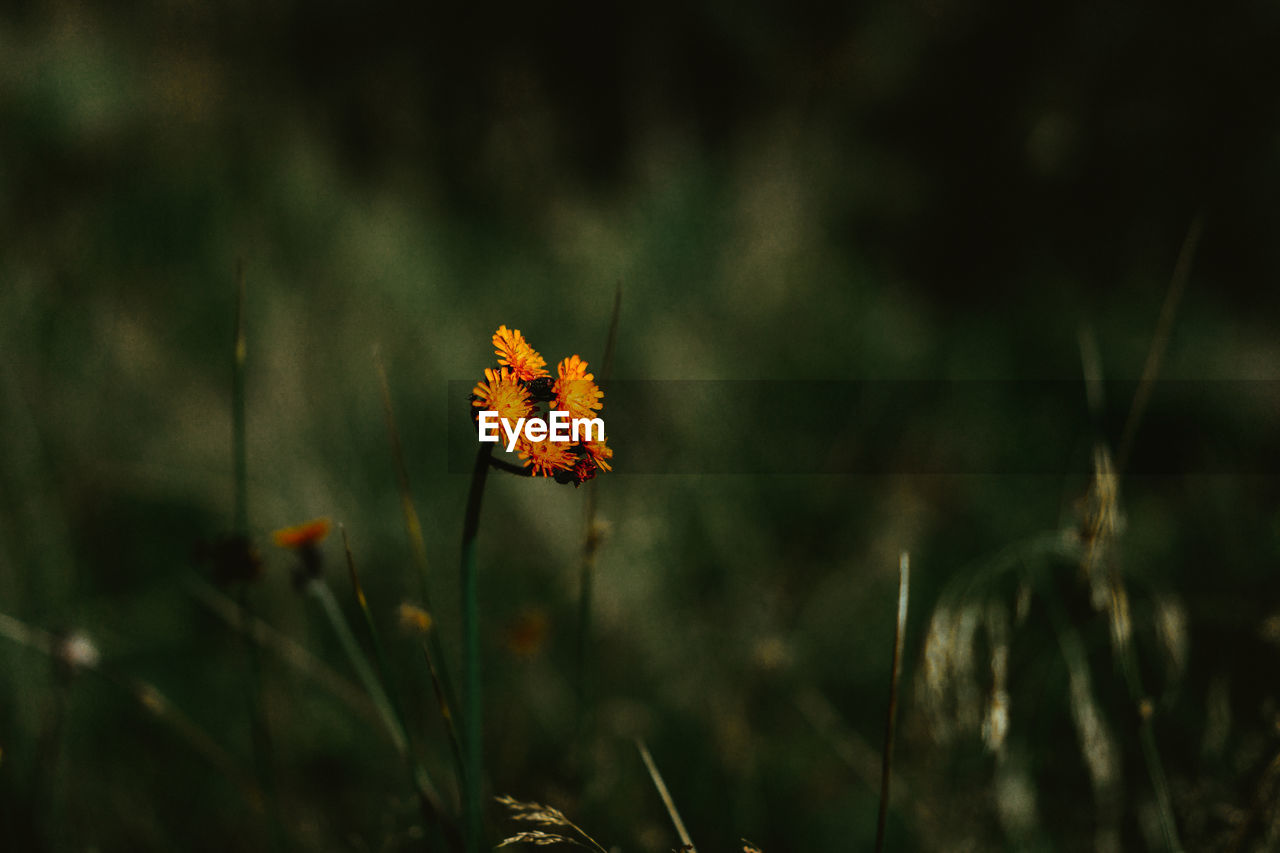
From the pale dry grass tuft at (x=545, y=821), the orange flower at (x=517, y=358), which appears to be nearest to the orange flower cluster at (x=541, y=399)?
the orange flower at (x=517, y=358)

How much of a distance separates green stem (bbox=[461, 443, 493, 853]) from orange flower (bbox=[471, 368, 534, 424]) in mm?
35

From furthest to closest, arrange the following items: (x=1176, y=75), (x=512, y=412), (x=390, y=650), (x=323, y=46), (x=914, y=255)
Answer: (x=323, y=46) < (x=914, y=255) < (x=1176, y=75) < (x=390, y=650) < (x=512, y=412)

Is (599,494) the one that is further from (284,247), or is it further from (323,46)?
(323,46)

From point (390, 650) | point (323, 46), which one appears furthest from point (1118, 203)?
point (323, 46)

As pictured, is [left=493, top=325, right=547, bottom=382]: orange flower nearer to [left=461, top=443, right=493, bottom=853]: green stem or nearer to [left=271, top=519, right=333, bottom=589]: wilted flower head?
[left=461, top=443, right=493, bottom=853]: green stem

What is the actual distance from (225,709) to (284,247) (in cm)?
143

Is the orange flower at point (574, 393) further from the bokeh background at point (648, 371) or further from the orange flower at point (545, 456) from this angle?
the bokeh background at point (648, 371)

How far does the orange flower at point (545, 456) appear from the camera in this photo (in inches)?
16.7

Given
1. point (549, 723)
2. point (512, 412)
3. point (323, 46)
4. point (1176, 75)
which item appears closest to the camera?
point (512, 412)

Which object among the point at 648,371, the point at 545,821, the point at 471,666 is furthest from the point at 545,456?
the point at 648,371

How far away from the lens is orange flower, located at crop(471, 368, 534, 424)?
431mm

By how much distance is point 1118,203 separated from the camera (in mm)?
2244

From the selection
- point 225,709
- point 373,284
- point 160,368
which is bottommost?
point 225,709

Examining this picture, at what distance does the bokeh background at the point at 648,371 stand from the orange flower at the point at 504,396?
417 mm
